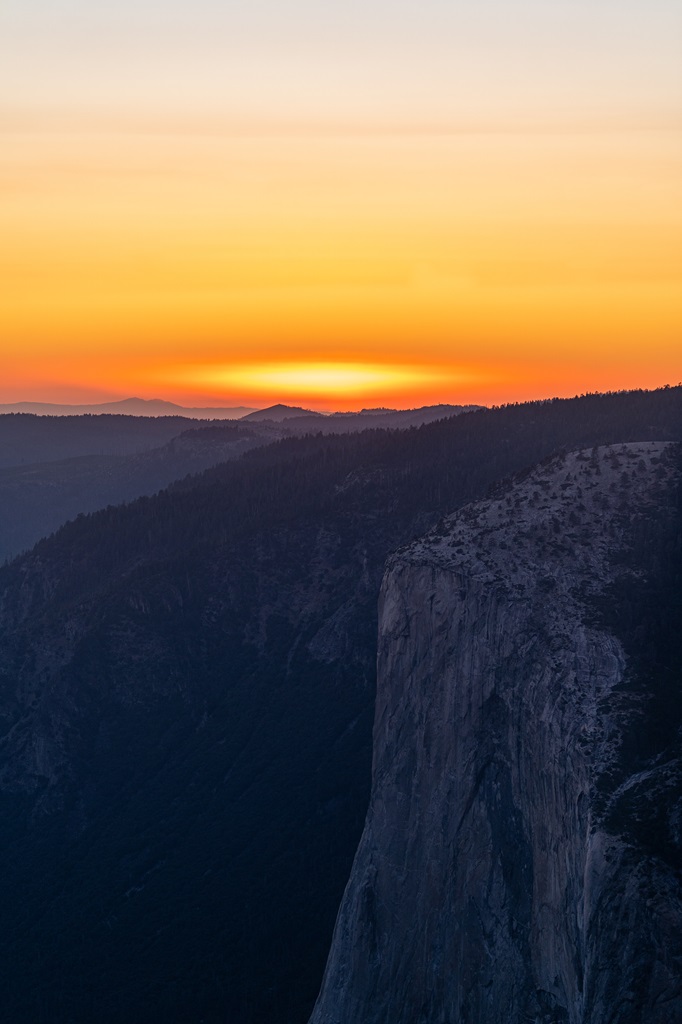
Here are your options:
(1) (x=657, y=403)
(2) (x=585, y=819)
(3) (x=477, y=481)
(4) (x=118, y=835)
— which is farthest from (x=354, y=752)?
(2) (x=585, y=819)

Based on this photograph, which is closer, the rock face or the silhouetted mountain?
the rock face

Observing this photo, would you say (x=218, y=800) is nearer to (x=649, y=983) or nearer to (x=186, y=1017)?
(x=186, y=1017)

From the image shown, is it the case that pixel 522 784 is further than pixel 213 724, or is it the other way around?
pixel 213 724

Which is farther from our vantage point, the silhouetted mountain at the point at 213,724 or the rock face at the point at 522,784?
the silhouetted mountain at the point at 213,724
